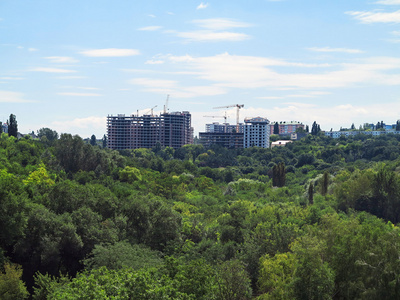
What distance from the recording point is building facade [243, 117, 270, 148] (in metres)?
185

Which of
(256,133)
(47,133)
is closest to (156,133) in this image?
(256,133)

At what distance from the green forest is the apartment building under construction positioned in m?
108

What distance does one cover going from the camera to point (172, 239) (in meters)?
43.5

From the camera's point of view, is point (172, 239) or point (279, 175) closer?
point (172, 239)

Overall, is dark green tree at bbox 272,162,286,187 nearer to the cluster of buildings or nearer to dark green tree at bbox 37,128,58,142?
dark green tree at bbox 37,128,58,142

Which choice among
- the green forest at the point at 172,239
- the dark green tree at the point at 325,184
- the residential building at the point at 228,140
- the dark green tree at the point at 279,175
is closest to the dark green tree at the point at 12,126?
the green forest at the point at 172,239

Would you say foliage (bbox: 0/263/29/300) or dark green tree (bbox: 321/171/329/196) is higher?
dark green tree (bbox: 321/171/329/196)

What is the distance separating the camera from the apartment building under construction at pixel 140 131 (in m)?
187

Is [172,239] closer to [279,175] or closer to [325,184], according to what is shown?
[325,184]

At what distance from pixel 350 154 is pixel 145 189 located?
85.1m

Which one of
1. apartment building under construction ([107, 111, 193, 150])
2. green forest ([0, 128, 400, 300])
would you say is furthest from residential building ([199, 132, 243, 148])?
green forest ([0, 128, 400, 300])

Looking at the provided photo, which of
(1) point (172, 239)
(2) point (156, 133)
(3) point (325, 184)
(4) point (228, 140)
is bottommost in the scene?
(1) point (172, 239)

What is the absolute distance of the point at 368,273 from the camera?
88.8 feet

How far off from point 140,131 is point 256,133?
41556 mm
